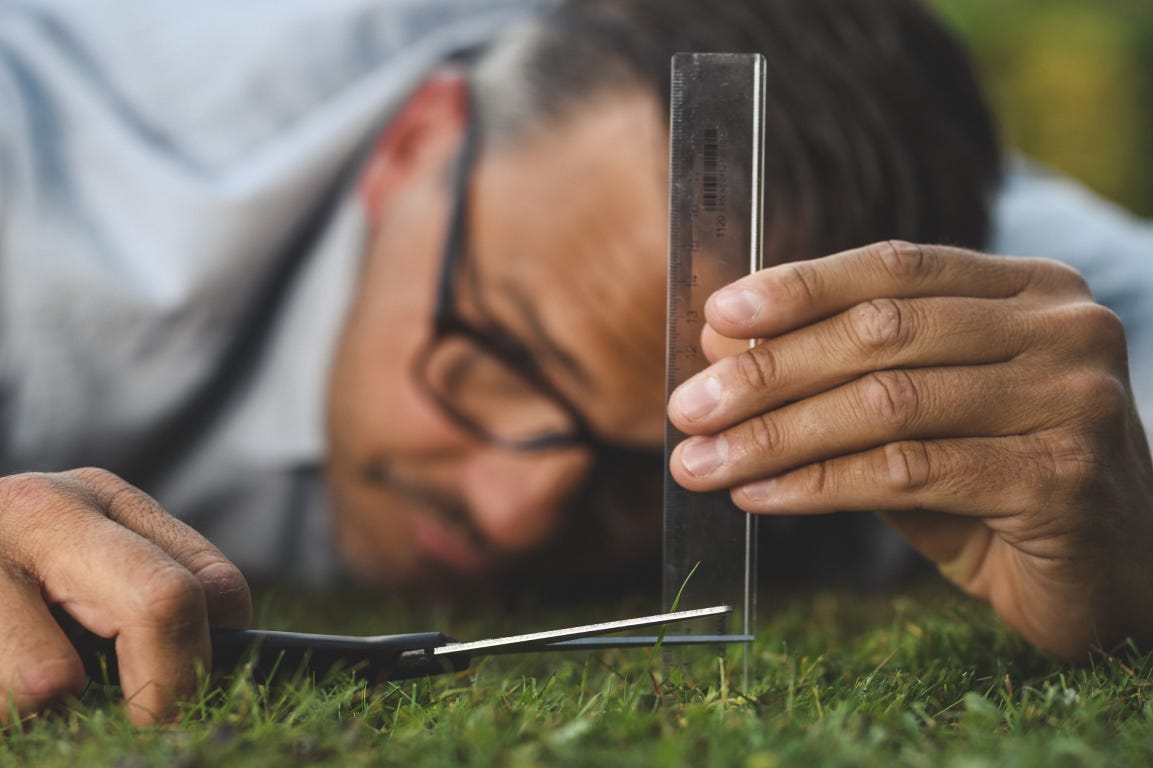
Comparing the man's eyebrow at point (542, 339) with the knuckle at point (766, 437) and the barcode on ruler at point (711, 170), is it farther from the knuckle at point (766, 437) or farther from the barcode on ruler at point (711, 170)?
the knuckle at point (766, 437)

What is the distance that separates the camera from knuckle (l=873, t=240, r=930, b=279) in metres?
1.85

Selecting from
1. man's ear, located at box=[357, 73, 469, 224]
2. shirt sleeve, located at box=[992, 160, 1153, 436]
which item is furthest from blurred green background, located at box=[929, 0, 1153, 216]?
man's ear, located at box=[357, 73, 469, 224]

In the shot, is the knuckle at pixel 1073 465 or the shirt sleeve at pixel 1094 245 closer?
the knuckle at pixel 1073 465

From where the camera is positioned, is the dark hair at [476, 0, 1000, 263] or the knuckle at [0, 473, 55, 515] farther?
the dark hair at [476, 0, 1000, 263]

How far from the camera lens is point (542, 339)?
350 centimetres

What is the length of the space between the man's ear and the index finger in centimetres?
242

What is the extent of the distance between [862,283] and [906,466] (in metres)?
0.31

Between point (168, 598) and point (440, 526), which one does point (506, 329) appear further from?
point (168, 598)

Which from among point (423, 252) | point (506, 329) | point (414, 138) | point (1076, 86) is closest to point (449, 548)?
point (506, 329)

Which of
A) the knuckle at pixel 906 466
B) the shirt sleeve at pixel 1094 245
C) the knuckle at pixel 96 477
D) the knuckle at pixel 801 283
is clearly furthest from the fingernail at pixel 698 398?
the shirt sleeve at pixel 1094 245

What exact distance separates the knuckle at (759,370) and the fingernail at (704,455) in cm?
12

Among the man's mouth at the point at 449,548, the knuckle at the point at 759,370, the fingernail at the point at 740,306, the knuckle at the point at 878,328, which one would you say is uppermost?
the fingernail at the point at 740,306

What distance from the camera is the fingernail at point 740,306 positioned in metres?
1.77

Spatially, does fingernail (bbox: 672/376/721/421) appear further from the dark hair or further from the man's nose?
the man's nose
